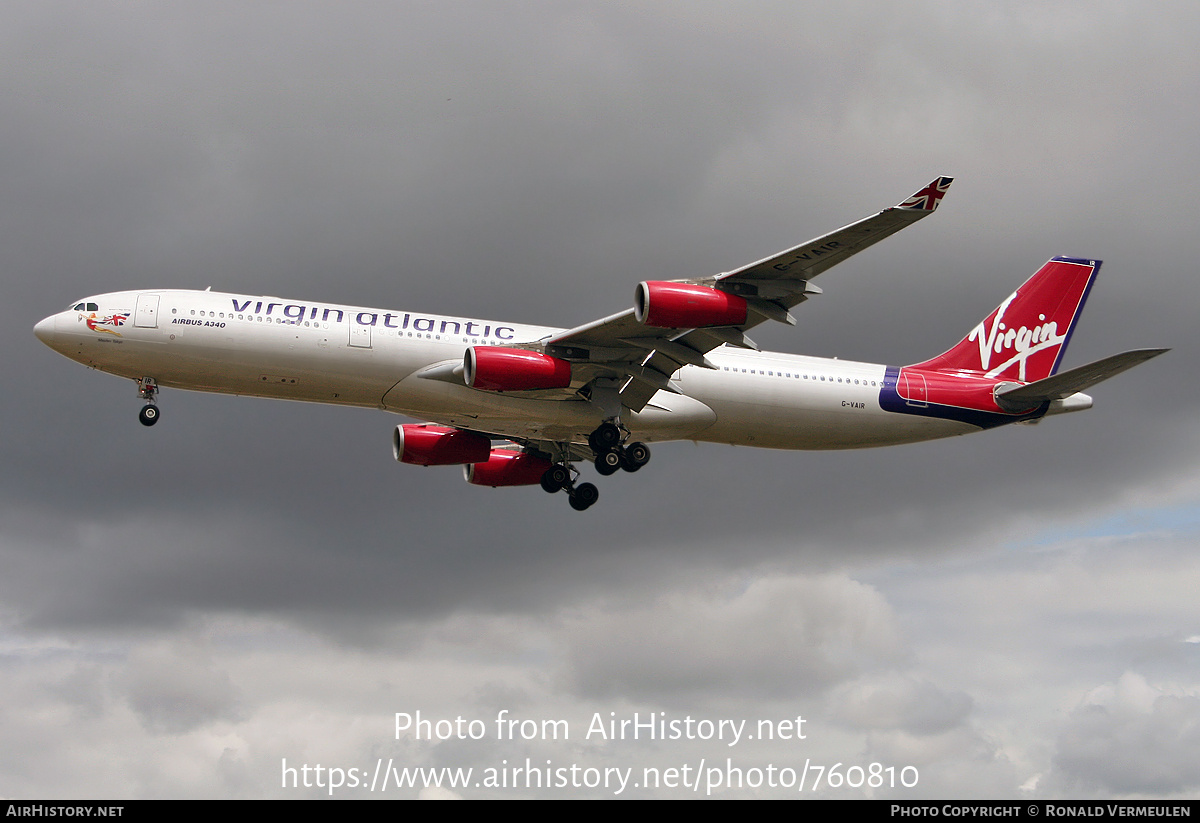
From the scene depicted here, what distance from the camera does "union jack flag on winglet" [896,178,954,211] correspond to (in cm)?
3066

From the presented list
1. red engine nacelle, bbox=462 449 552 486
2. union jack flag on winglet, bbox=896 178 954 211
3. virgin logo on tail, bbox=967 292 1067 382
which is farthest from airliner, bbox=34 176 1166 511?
red engine nacelle, bbox=462 449 552 486

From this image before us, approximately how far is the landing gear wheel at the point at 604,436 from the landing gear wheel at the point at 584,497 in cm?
626

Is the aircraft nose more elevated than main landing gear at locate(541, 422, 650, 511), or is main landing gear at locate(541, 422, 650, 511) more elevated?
the aircraft nose

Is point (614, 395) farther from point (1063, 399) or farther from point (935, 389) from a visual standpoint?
point (1063, 399)

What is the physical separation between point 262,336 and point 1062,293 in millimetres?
31702

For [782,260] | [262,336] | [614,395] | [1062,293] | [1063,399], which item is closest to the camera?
[782,260]

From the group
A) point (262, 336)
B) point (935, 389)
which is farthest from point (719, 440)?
point (262, 336)

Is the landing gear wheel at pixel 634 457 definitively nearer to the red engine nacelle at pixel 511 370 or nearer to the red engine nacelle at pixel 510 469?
the red engine nacelle at pixel 511 370

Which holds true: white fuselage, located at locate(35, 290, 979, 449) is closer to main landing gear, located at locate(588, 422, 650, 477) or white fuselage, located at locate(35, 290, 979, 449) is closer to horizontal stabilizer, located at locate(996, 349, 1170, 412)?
main landing gear, located at locate(588, 422, 650, 477)

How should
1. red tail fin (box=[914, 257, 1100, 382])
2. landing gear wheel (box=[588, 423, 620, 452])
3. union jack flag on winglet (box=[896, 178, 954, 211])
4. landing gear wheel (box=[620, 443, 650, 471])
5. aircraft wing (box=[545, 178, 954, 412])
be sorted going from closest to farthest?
union jack flag on winglet (box=[896, 178, 954, 211]) < aircraft wing (box=[545, 178, 954, 412]) < landing gear wheel (box=[588, 423, 620, 452]) < landing gear wheel (box=[620, 443, 650, 471]) < red tail fin (box=[914, 257, 1100, 382])

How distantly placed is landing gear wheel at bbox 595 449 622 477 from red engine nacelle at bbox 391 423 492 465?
768 cm

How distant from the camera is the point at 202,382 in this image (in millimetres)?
38656

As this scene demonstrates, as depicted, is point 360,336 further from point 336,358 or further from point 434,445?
point 434,445

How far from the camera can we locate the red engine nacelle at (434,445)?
4809 cm
